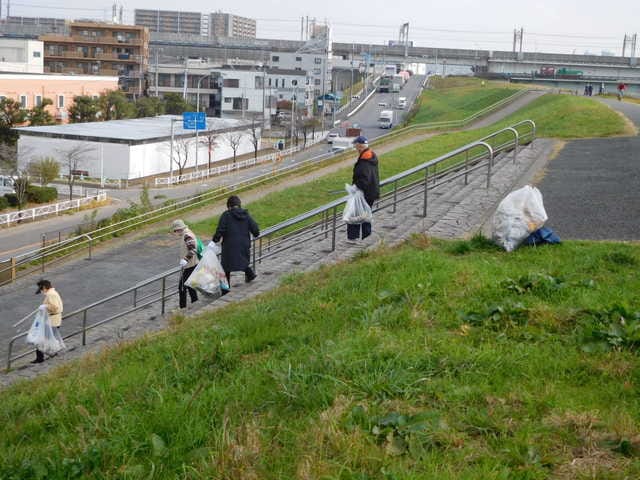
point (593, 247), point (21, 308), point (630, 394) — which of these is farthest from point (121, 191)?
point (630, 394)

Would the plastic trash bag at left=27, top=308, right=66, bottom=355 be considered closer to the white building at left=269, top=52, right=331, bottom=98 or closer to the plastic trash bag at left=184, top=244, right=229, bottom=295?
Answer: the plastic trash bag at left=184, top=244, right=229, bottom=295

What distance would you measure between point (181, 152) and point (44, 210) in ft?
49.6

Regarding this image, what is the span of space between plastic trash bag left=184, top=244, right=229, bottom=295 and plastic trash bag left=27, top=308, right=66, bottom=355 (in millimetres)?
1948

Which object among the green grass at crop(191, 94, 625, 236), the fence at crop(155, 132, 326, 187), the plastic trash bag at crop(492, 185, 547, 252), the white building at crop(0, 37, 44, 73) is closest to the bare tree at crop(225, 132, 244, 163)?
the fence at crop(155, 132, 326, 187)

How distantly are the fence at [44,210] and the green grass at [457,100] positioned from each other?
65.0 ft

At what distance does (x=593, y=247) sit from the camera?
8.02m

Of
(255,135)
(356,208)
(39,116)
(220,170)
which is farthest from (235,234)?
(255,135)

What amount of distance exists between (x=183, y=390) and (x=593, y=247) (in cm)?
456

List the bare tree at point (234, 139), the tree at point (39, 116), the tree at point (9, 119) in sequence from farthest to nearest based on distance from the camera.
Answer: the bare tree at point (234, 139), the tree at point (39, 116), the tree at point (9, 119)

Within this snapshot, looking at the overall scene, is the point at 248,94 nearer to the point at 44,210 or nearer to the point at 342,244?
the point at 44,210

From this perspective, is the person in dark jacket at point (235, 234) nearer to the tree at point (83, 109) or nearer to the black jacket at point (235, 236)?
the black jacket at point (235, 236)

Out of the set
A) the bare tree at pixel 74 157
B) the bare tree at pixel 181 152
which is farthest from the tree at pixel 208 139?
the bare tree at pixel 74 157

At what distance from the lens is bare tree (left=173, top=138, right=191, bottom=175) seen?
4369 centimetres

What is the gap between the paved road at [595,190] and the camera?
32.6 ft
